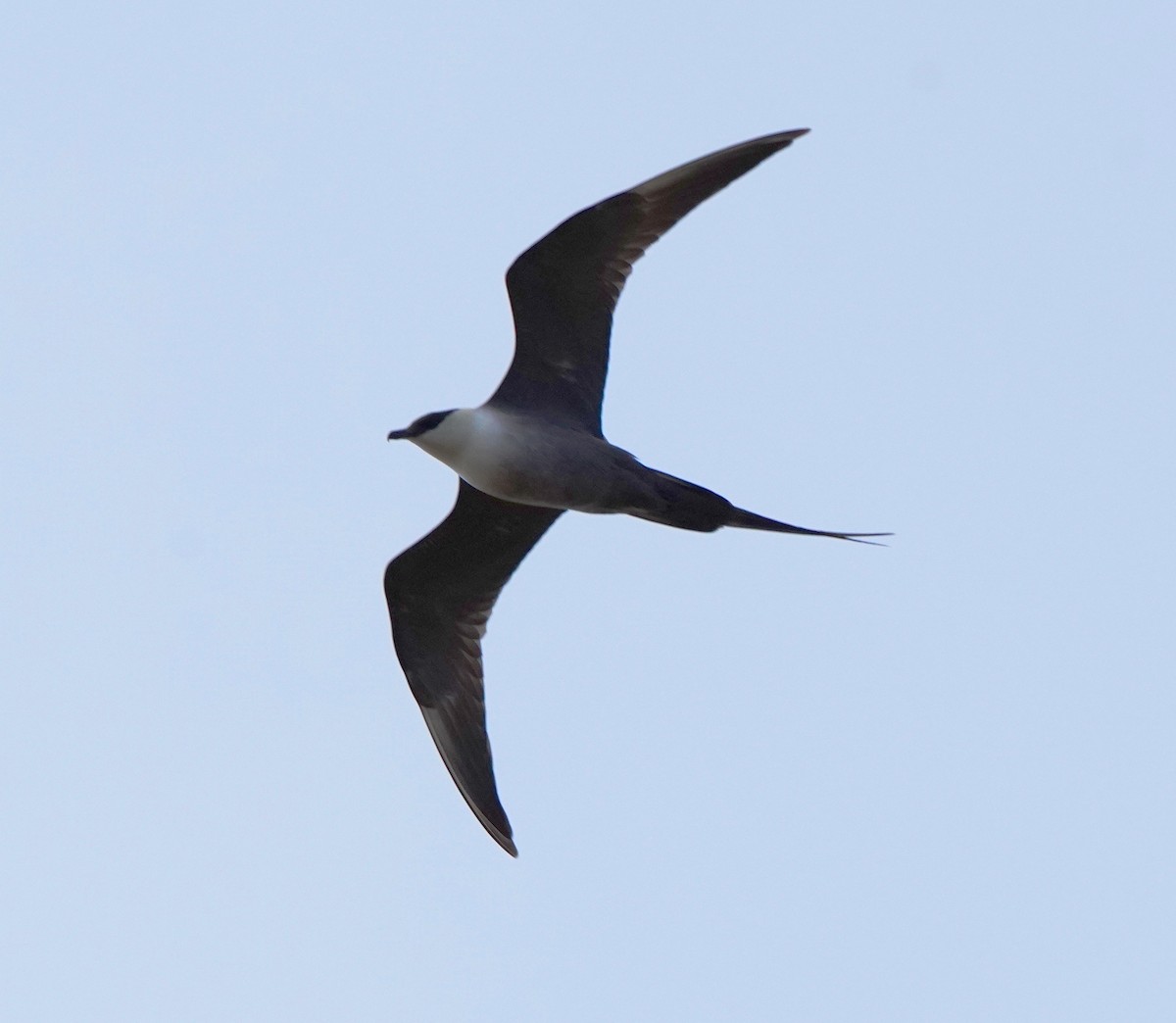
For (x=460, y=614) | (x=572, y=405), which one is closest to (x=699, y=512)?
(x=572, y=405)

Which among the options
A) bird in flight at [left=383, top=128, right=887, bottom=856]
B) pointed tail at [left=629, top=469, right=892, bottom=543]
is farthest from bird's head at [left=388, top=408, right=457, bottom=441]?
pointed tail at [left=629, top=469, right=892, bottom=543]

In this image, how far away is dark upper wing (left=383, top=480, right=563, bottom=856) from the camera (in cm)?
966

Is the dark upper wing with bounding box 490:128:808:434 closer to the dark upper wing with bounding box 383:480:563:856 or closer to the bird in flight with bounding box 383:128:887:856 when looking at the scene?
the bird in flight with bounding box 383:128:887:856

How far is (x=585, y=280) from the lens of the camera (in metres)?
8.96

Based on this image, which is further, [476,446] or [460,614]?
[460,614]

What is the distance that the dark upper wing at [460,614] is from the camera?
9.66 m

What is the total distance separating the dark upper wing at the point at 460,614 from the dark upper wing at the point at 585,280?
0.76 m

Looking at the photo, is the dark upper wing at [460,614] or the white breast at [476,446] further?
the dark upper wing at [460,614]

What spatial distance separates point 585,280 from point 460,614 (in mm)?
1988

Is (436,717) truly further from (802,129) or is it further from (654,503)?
(802,129)

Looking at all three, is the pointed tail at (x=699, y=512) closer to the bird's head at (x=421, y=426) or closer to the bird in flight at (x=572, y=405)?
the bird in flight at (x=572, y=405)

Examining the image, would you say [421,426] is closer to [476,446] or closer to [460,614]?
[476,446]

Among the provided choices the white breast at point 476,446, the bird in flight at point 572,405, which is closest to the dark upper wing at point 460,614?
the bird in flight at point 572,405

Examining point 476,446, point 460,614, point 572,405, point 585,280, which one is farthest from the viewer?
point 460,614
